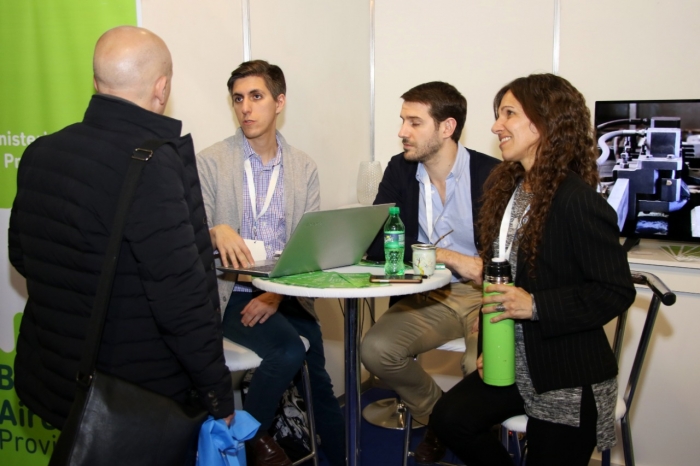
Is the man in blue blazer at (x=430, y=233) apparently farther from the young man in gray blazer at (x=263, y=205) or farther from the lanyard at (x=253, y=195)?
the lanyard at (x=253, y=195)

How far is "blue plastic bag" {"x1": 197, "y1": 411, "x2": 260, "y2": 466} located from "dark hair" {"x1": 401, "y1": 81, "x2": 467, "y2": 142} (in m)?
1.71

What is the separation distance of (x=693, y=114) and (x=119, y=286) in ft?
8.60

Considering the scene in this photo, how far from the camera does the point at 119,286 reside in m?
1.57

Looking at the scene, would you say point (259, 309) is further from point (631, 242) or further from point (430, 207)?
point (631, 242)

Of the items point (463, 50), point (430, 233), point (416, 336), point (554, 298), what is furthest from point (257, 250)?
point (463, 50)

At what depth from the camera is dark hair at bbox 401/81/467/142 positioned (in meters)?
2.98

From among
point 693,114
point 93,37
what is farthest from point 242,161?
point 693,114

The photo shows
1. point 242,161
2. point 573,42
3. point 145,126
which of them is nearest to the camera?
point 145,126

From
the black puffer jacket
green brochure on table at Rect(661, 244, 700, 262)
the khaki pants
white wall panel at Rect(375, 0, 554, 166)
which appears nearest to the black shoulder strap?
the black puffer jacket

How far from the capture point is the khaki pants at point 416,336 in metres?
2.59

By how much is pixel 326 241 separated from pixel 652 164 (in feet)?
5.98

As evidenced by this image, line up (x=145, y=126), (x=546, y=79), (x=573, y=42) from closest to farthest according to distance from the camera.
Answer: (x=145, y=126)
(x=546, y=79)
(x=573, y=42)

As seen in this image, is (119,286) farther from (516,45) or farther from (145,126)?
(516,45)

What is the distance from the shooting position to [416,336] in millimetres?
2621
